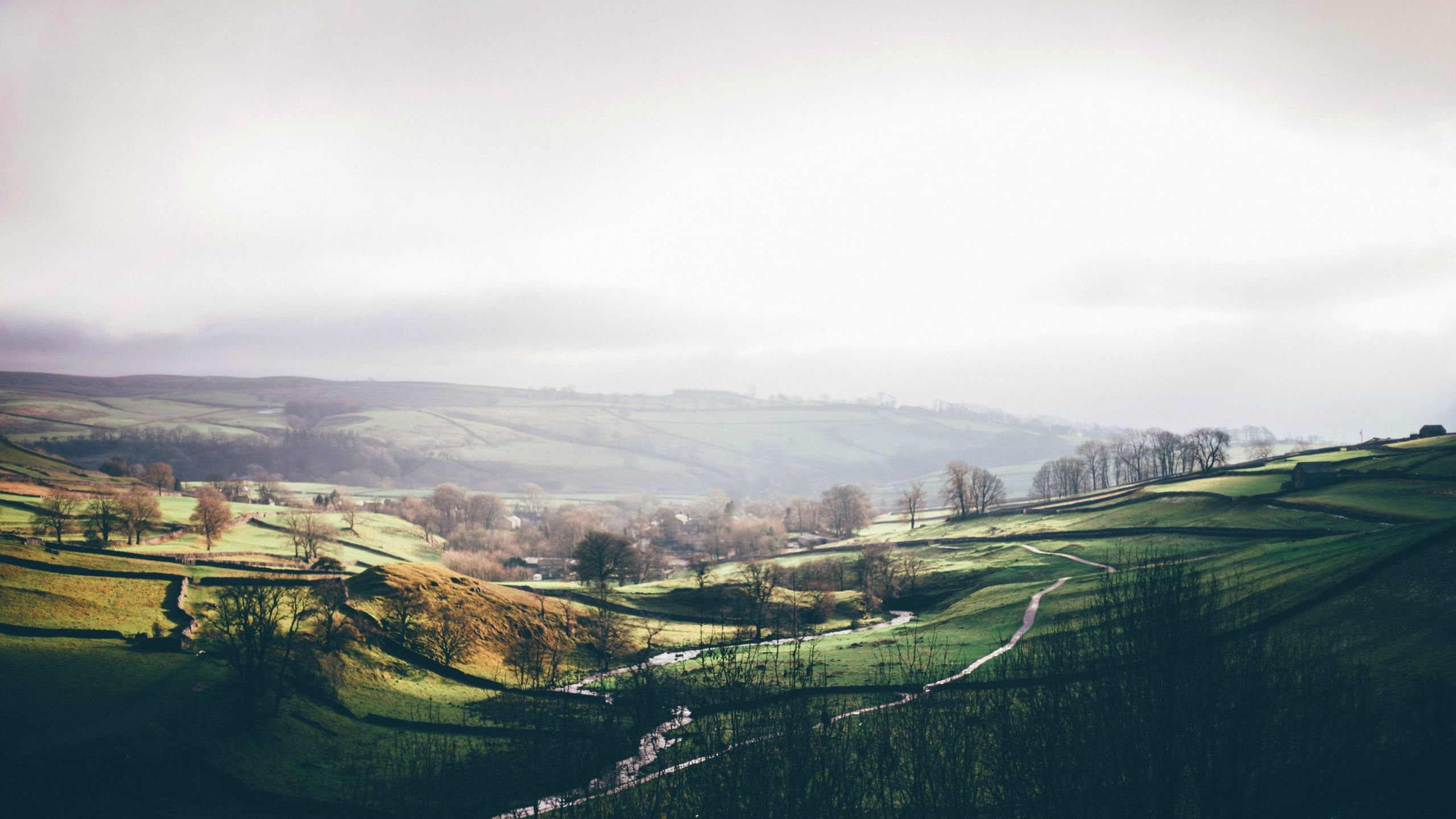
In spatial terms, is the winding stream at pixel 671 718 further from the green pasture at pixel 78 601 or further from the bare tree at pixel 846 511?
the bare tree at pixel 846 511

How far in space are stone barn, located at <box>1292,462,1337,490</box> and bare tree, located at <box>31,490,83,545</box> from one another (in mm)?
165940

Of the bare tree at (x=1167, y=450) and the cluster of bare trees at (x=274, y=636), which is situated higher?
the bare tree at (x=1167, y=450)

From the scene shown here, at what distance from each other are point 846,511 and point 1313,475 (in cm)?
10042

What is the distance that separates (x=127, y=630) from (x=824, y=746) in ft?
201

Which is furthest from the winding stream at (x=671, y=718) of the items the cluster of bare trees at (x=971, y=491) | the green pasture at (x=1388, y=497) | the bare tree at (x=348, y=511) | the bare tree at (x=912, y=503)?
the bare tree at (x=348, y=511)

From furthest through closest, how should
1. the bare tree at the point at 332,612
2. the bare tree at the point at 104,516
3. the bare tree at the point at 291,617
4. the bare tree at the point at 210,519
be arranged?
the bare tree at the point at 210,519 → the bare tree at the point at 104,516 → the bare tree at the point at 332,612 → the bare tree at the point at 291,617

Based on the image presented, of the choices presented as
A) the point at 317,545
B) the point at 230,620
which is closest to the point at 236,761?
the point at 230,620

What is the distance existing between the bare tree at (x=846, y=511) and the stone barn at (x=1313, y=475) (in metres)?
92.9

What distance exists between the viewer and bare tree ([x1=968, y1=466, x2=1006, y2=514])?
160750 mm

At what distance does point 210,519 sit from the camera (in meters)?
99.2

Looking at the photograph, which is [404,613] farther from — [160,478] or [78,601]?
[160,478]

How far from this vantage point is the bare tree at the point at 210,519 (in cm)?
9881

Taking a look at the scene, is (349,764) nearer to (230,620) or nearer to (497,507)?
(230,620)

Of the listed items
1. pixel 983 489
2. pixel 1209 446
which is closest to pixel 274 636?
pixel 983 489
